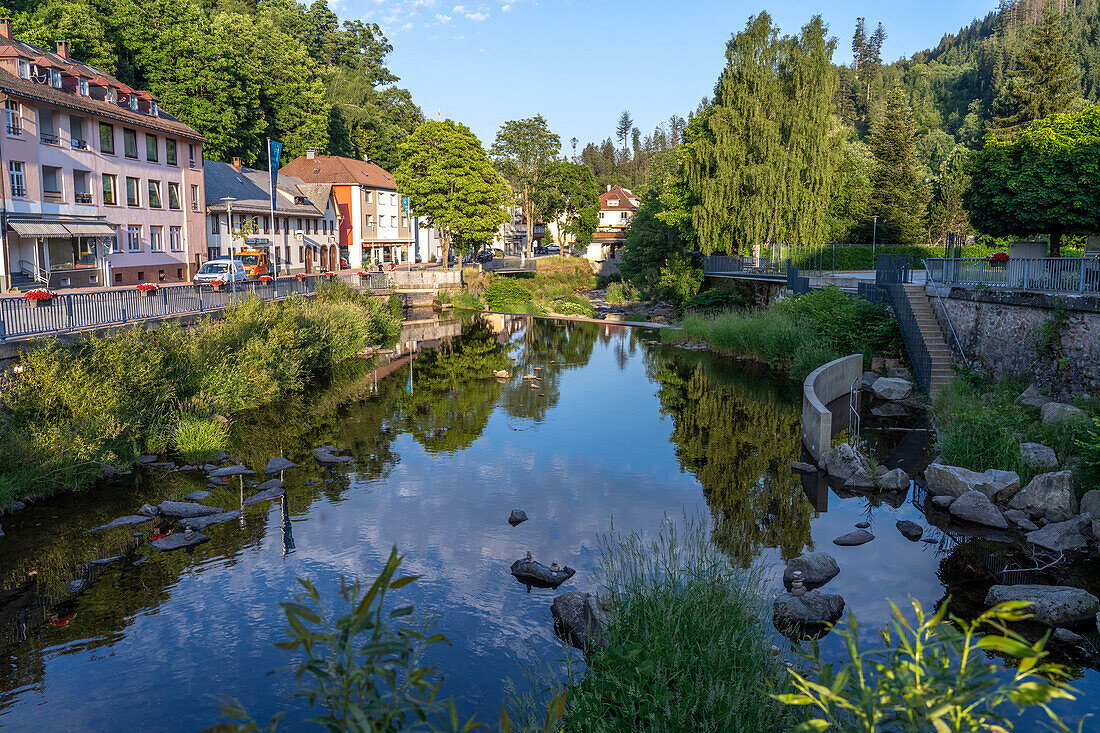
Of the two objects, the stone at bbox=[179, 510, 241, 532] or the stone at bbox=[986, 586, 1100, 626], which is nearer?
the stone at bbox=[986, 586, 1100, 626]

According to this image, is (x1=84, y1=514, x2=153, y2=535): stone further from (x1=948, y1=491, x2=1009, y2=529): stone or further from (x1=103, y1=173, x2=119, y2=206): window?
(x1=103, y1=173, x2=119, y2=206): window

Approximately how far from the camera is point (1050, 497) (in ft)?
49.1

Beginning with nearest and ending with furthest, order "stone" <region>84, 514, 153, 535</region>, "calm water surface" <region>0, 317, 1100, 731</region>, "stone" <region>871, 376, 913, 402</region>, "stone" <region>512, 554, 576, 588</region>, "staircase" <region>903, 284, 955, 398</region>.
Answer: "calm water surface" <region>0, 317, 1100, 731</region> → "stone" <region>512, 554, 576, 588</region> → "stone" <region>84, 514, 153, 535</region> → "staircase" <region>903, 284, 955, 398</region> → "stone" <region>871, 376, 913, 402</region>

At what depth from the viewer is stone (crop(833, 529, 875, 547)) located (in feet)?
48.0

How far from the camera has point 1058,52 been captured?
5616 centimetres

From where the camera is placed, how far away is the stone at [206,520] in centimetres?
1509

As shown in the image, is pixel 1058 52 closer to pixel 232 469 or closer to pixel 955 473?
pixel 955 473

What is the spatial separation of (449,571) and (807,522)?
7.50 meters

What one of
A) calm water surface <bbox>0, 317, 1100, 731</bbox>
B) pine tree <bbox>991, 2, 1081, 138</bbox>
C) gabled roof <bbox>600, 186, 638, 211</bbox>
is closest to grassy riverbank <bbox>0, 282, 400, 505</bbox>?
calm water surface <bbox>0, 317, 1100, 731</bbox>

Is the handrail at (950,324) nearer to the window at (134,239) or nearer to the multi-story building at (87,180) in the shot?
the multi-story building at (87,180)

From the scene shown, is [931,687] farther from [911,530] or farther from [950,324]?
[950,324]

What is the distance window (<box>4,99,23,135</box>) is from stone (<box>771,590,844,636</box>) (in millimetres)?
38205

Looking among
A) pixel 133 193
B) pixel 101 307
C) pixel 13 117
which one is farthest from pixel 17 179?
pixel 101 307

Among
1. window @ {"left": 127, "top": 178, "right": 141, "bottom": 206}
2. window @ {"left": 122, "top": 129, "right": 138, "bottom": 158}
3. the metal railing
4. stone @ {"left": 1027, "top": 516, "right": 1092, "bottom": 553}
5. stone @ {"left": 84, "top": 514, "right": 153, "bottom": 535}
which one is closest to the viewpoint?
stone @ {"left": 1027, "top": 516, "right": 1092, "bottom": 553}
